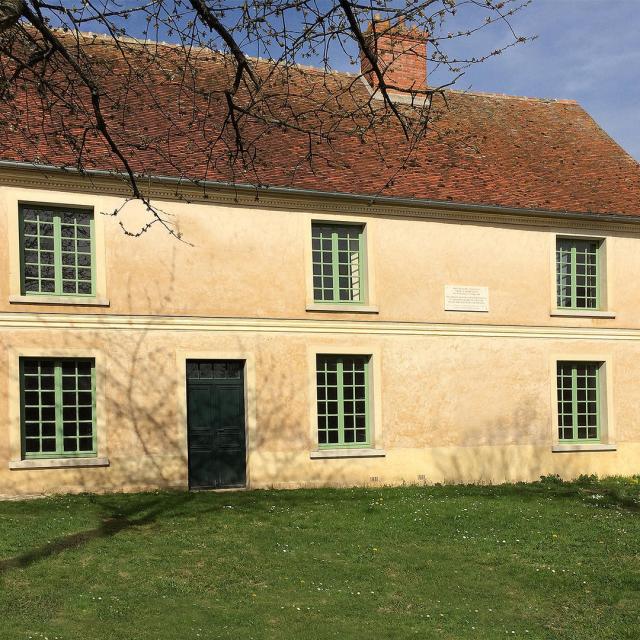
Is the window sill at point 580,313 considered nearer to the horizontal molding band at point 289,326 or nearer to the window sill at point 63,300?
the horizontal molding band at point 289,326

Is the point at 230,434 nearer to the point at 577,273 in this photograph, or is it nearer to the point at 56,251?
the point at 56,251

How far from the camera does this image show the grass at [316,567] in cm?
857

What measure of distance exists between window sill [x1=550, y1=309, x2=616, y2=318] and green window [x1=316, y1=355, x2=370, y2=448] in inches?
177

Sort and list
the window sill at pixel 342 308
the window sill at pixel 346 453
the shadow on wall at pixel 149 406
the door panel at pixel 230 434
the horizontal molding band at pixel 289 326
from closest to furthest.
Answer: the shadow on wall at pixel 149 406 → the horizontal molding band at pixel 289 326 → the door panel at pixel 230 434 → the window sill at pixel 346 453 → the window sill at pixel 342 308

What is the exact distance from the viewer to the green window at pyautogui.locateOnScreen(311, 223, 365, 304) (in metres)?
17.7

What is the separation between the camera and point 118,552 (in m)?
11.0

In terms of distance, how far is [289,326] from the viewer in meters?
17.2

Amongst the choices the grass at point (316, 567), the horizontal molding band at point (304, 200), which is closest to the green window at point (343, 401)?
the grass at point (316, 567)

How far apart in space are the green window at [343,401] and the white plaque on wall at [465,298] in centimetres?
217

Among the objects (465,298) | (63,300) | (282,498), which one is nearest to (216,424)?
(282,498)

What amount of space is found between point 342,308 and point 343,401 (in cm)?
182

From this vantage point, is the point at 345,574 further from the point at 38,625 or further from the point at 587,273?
the point at 587,273

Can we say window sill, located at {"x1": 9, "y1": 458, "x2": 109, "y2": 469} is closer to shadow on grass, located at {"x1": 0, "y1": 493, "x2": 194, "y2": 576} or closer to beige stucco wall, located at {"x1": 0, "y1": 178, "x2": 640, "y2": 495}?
beige stucco wall, located at {"x1": 0, "y1": 178, "x2": 640, "y2": 495}

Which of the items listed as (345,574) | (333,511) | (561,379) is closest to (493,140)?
(561,379)
